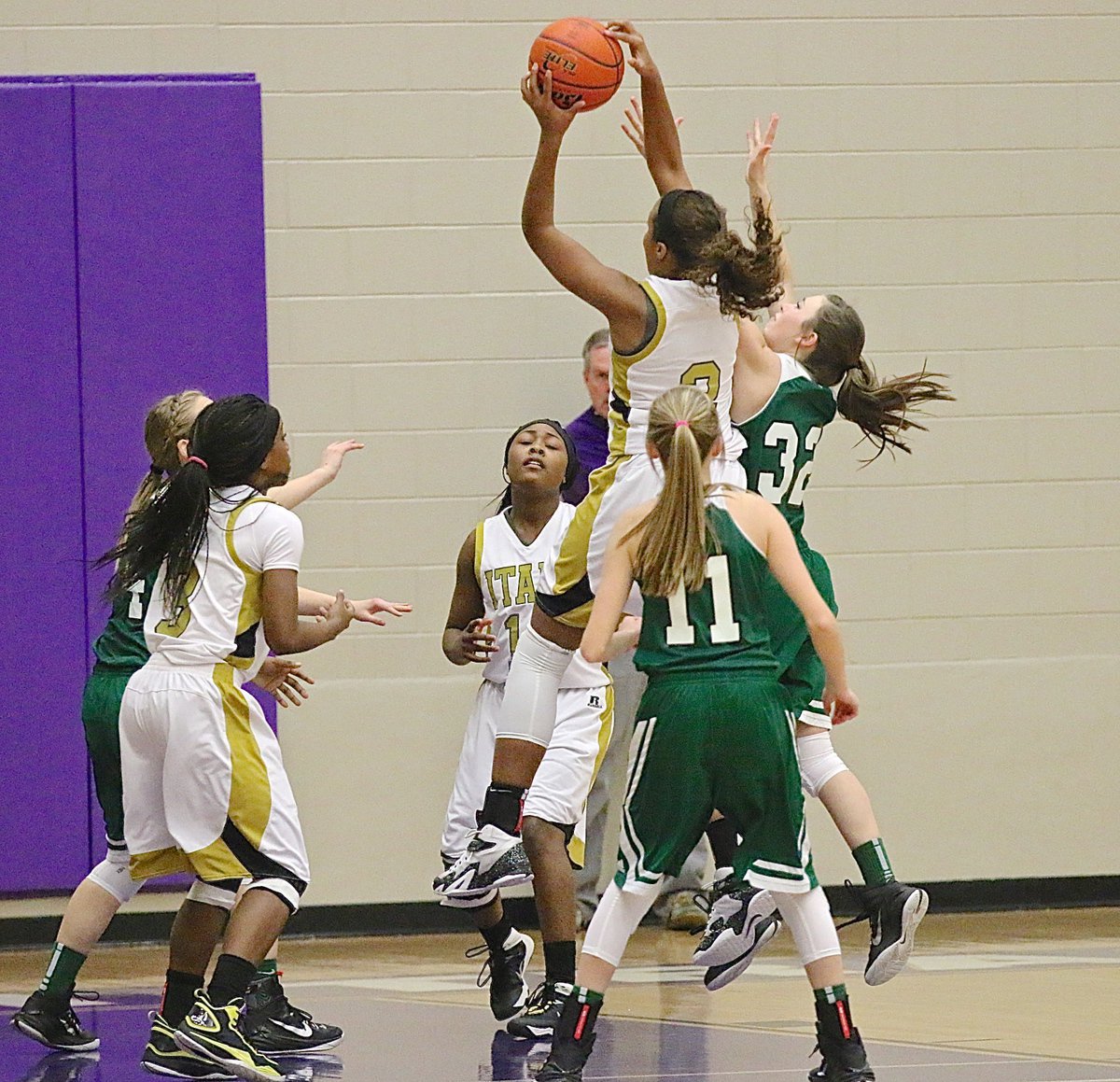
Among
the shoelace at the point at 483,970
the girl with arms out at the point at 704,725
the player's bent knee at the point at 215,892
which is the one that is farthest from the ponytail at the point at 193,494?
the shoelace at the point at 483,970

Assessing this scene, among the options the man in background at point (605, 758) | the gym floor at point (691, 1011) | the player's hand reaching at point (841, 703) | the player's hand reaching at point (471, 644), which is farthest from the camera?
the man in background at point (605, 758)

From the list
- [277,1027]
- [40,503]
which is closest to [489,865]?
[277,1027]

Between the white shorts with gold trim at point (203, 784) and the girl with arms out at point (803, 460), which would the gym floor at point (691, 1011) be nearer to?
the girl with arms out at point (803, 460)

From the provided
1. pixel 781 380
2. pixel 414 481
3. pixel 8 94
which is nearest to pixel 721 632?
pixel 781 380

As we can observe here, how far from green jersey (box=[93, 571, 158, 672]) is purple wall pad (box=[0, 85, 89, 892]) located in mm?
2089

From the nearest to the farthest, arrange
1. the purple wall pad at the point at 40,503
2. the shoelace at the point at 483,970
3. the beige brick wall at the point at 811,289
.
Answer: the shoelace at the point at 483,970 < the purple wall pad at the point at 40,503 < the beige brick wall at the point at 811,289

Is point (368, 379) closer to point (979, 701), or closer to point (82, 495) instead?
point (82, 495)

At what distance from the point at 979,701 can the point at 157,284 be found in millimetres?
3487

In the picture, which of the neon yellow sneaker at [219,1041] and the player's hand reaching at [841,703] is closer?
the player's hand reaching at [841,703]

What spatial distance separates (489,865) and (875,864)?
3.35ft

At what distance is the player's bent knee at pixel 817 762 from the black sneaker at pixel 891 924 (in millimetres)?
304

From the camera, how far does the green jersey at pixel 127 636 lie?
4773 millimetres

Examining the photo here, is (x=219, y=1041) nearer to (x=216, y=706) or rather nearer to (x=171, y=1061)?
(x=171, y=1061)

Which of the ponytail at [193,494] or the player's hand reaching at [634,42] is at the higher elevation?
the player's hand reaching at [634,42]
